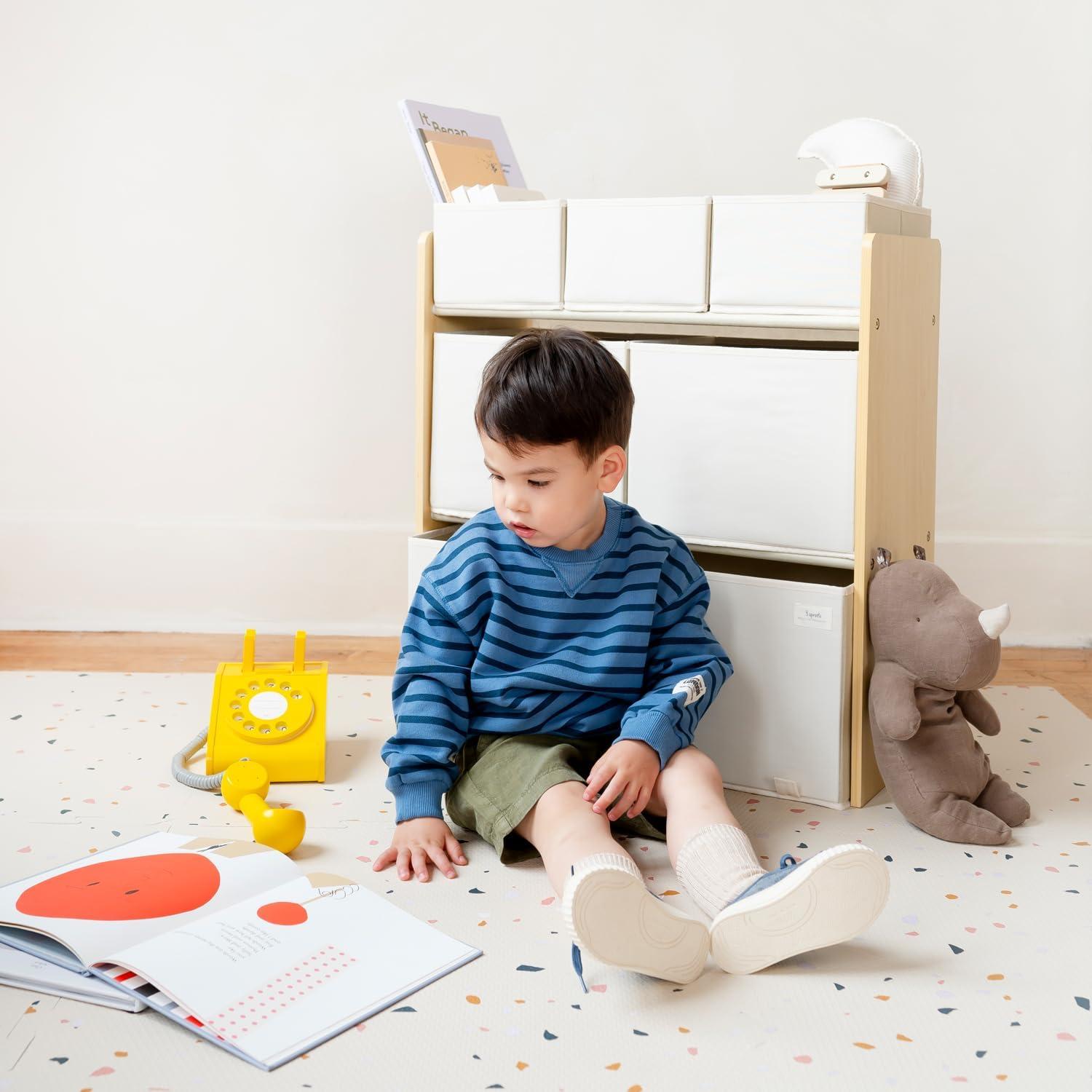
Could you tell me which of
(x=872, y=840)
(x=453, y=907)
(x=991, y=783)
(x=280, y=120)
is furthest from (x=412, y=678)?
(x=280, y=120)

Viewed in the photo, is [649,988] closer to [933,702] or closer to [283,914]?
[283,914]

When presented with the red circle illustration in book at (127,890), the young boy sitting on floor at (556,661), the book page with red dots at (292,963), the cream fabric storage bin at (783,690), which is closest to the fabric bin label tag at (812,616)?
the cream fabric storage bin at (783,690)

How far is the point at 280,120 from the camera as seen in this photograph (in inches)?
80.4

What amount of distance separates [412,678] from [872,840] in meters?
0.52

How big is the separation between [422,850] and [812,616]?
50 centimetres

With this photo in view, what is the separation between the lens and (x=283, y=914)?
106cm

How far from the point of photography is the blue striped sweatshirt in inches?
50.0

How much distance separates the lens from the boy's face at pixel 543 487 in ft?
4.04

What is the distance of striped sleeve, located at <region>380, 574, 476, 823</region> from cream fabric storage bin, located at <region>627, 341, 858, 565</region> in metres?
0.31

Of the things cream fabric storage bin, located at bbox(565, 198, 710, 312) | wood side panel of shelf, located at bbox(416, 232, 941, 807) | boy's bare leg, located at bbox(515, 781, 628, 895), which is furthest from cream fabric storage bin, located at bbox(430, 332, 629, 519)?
boy's bare leg, located at bbox(515, 781, 628, 895)

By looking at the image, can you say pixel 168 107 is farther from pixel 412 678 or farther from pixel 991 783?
pixel 991 783

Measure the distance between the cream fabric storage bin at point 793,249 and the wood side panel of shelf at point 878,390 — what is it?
0.03 metres

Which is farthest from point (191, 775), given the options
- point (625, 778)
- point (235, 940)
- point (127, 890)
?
point (625, 778)

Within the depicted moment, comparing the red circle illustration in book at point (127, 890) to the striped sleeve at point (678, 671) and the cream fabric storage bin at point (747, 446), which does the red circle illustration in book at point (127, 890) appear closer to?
the striped sleeve at point (678, 671)
